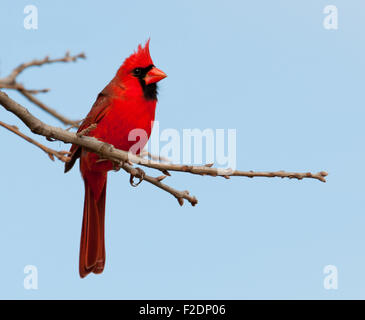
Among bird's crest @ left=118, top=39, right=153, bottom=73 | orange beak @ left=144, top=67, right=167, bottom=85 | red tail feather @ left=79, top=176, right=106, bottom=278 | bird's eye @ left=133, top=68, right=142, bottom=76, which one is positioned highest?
bird's crest @ left=118, top=39, right=153, bottom=73

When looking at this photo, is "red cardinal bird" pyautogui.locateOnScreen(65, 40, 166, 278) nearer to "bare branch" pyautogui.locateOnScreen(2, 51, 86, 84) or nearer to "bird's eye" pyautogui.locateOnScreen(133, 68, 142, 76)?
"bird's eye" pyautogui.locateOnScreen(133, 68, 142, 76)

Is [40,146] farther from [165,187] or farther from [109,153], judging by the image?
[165,187]

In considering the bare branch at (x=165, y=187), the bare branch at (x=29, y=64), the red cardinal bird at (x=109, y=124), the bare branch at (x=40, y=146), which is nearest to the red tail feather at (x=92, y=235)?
the red cardinal bird at (x=109, y=124)

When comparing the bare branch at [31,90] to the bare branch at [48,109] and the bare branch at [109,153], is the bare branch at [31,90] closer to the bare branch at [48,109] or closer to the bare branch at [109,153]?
the bare branch at [48,109]

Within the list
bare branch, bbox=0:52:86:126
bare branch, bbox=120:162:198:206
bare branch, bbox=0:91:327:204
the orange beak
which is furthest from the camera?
the orange beak

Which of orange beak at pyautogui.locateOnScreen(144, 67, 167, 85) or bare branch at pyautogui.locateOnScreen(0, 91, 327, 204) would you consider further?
orange beak at pyautogui.locateOnScreen(144, 67, 167, 85)

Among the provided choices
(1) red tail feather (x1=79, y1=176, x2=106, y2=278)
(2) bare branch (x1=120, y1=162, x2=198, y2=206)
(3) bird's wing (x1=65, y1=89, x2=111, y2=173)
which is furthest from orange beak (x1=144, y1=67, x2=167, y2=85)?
(2) bare branch (x1=120, y1=162, x2=198, y2=206)

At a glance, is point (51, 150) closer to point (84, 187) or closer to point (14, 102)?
point (14, 102)

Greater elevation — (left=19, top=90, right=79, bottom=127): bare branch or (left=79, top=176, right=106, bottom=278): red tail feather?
(left=19, top=90, right=79, bottom=127): bare branch

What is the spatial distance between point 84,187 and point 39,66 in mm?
1851

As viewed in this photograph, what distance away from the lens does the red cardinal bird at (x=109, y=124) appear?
100 inches

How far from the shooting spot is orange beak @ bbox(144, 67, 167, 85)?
2682mm

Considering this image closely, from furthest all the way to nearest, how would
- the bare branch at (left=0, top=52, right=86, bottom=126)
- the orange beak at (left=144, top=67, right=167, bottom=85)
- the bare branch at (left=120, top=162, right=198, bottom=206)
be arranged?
the orange beak at (left=144, top=67, right=167, bottom=85) → the bare branch at (left=120, top=162, right=198, bottom=206) → the bare branch at (left=0, top=52, right=86, bottom=126)

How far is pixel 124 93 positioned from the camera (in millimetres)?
2666
